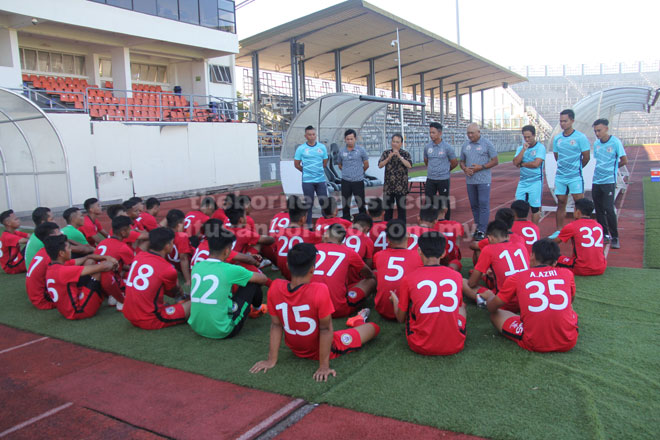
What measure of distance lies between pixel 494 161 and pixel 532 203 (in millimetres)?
953

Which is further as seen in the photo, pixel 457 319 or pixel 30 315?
pixel 30 315

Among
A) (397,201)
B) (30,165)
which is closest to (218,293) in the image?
(397,201)

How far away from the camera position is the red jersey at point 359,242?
5504mm

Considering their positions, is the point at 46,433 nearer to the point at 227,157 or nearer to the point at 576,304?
the point at 576,304

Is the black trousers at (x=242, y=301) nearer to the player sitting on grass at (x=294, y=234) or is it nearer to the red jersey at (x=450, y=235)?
the player sitting on grass at (x=294, y=234)

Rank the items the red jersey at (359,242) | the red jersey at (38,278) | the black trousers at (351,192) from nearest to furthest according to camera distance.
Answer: the red jersey at (359,242), the red jersey at (38,278), the black trousers at (351,192)

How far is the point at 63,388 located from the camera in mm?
3783

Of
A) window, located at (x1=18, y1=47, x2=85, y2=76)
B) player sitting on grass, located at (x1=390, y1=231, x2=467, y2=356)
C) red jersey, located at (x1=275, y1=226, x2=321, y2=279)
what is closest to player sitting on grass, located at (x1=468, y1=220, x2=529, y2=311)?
player sitting on grass, located at (x1=390, y1=231, x2=467, y2=356)

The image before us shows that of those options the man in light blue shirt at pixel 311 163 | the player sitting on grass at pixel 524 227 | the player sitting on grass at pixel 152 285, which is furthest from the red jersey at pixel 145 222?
the player sitting on grass at pixel 524 227

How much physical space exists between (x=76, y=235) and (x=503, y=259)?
5815mm

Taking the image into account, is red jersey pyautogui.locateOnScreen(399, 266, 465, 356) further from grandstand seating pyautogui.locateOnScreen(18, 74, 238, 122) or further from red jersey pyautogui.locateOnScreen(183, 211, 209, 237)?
grandstand seating pyautogui.locateOnScreen(18, 74, 238, 122)

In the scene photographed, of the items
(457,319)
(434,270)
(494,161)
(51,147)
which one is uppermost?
(51,147)

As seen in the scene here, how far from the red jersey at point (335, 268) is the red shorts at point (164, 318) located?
4.94 ft

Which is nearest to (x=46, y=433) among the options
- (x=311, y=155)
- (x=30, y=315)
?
(x=30, y=315)
